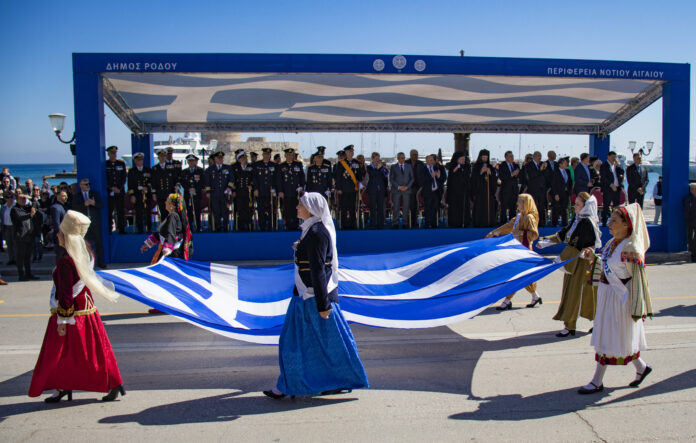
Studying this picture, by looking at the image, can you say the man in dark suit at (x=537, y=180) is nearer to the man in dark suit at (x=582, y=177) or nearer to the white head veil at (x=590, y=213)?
the man in dark suit at (x=582, y=177)

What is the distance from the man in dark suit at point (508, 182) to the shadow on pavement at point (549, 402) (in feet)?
30.6

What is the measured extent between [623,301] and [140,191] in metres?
11.3

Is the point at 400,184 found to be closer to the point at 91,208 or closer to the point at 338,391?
the point at 91,208

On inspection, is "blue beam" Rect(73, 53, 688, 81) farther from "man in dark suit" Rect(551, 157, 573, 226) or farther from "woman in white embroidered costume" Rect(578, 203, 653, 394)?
"woman in white embroidered costume" Rect(578, 203, 653, 394)

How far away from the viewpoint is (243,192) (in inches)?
539

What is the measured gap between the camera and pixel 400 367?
6.01 m

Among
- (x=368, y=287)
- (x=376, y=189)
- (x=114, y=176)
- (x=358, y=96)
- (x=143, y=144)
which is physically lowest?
(x=368, y=287)

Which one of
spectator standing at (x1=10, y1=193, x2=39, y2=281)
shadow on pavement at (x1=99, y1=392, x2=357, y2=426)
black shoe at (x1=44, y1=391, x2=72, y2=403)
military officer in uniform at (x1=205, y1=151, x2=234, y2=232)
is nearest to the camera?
shadow on pavement at (x1=99, y1=392, x2=357, y2=426)

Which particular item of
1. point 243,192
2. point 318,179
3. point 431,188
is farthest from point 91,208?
point 431,188

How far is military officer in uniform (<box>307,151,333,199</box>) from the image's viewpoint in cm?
1378

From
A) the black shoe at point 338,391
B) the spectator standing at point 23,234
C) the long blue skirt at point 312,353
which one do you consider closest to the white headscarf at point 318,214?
the long blue skirt at point 312,353

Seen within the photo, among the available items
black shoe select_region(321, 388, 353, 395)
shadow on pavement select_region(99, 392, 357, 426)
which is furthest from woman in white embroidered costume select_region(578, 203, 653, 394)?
shadow on pavement select_region(99, 392, 357, 426)

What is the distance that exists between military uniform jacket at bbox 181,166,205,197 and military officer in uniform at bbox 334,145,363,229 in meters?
3.25

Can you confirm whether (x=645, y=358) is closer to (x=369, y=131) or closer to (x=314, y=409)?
(x=314, y=409)
